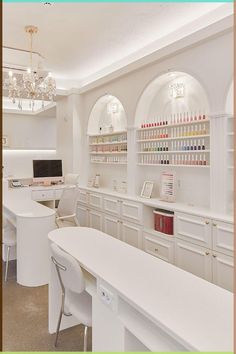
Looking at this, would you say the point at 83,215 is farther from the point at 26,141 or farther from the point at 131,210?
the point at 26,141

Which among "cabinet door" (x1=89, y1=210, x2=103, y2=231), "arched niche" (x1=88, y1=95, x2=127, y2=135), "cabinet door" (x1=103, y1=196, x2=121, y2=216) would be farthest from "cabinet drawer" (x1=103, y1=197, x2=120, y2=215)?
"arched niche" (x1=88, y1=95, x2=127, y2=135)

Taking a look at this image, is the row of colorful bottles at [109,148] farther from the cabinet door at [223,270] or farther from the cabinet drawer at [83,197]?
the cabinet door at [223,270]

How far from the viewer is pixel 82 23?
3533 millimetres

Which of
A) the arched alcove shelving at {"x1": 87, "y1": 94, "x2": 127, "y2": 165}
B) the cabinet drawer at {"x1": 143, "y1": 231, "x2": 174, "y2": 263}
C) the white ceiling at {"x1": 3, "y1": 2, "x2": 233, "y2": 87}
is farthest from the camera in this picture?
the arched alcove shelving at {"x1": 87, "y1": 94, "x2": 127, "y2": 165}

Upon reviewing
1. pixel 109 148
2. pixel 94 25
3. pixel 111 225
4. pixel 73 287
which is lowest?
pixel 111 225

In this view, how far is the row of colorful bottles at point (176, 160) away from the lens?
3.54m

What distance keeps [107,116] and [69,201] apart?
2.24 m

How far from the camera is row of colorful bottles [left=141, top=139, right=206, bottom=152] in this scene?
3549 millimetres

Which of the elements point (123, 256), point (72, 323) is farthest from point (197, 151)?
point (72, 323)

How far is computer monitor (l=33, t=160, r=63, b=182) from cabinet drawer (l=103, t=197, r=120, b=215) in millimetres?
1738

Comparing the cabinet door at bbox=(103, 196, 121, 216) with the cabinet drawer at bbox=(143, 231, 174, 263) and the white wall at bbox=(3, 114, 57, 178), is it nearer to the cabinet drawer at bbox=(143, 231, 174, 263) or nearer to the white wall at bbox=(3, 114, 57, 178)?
the cabinet drawer at bbox=(143, 231, 174, 263)

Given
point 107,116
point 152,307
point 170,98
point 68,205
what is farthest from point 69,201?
point 152,307

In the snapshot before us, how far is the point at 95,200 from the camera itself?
17.0ft

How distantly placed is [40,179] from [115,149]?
1.89 m
